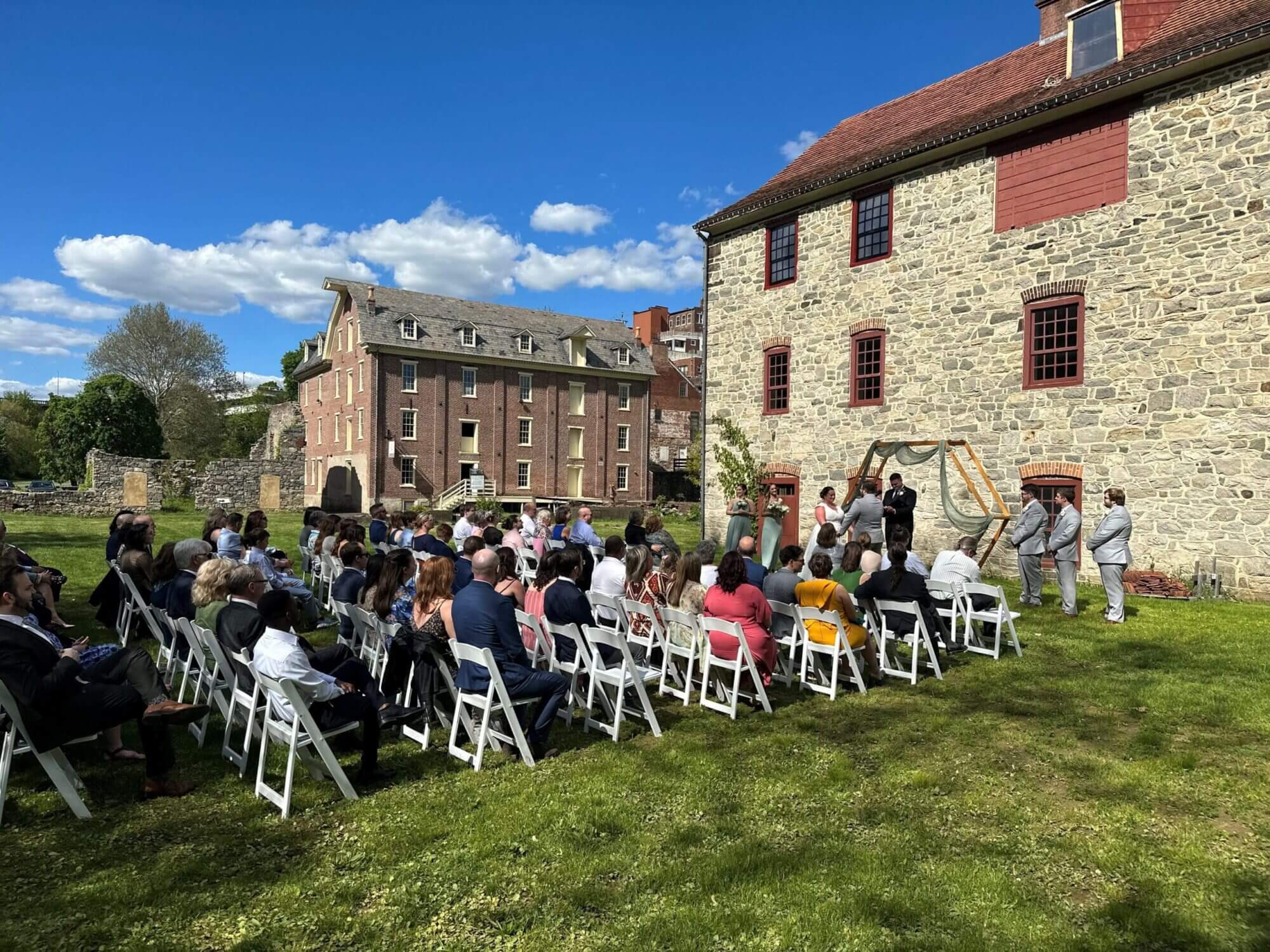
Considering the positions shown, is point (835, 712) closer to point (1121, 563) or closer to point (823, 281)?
point (1121, 563)

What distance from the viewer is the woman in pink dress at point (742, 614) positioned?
21.0 feet

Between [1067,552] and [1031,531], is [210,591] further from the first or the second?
[1031,531]

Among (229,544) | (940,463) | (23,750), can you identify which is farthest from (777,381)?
(23,750)

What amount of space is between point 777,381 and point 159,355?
48.2 meters

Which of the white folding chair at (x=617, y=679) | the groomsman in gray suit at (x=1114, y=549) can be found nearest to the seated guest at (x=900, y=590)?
the white folding chair at (x=617, y=679)

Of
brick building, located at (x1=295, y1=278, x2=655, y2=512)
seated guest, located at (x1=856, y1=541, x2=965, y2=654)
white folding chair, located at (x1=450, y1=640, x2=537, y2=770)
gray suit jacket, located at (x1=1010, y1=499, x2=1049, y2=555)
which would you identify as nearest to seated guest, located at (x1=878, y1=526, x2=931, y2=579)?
seated guest, located at (x1=856, y1=541, x2=965, y2=654)

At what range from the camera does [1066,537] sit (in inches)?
400

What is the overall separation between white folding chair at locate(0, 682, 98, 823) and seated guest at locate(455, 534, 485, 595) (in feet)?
12.6

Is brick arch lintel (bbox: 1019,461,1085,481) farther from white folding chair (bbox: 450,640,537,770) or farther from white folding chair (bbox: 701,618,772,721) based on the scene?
white folding chair (bbox: 450,640,537,770)

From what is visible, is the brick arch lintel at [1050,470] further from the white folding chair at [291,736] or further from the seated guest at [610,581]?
the white folding chair at [291,736]

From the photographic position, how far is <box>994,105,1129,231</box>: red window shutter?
43.0 ft

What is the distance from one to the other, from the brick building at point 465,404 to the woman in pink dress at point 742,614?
106 ft

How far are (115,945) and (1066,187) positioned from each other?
52.0 feet

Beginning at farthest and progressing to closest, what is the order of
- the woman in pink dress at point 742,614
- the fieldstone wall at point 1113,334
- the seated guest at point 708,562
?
the fieldstone wall at point 1113,334
the seated guest at point 708,562
the woman in pink dress at point 742,614
